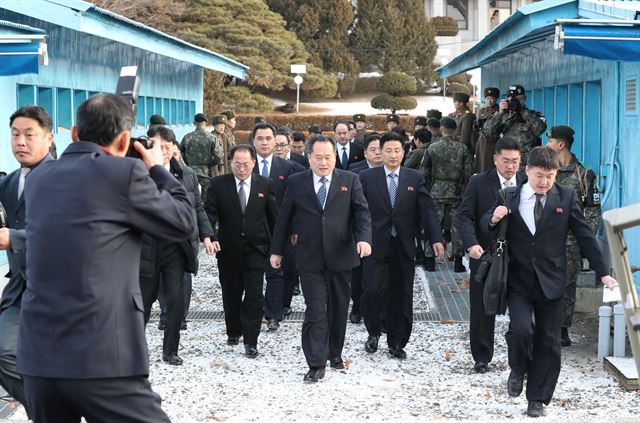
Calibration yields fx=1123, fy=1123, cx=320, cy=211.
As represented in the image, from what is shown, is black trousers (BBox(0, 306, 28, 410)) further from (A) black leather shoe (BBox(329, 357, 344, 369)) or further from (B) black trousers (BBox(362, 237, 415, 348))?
(B) black trousers (BBox(362, 237, 415, 348))

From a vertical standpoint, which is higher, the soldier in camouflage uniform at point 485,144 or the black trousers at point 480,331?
the soldier in camouflage uniform at point 485,144

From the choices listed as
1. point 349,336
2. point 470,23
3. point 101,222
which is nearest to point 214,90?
point 470,23

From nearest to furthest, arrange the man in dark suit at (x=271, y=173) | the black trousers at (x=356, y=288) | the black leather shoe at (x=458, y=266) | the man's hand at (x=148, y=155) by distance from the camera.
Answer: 1. the man's hand at (x=148, y=155)
2. the man in dark suit at (x=271, y=173)
3. the black trousers at (x=356, y=288)
4. the black leather shoe at (x=458, y=266)

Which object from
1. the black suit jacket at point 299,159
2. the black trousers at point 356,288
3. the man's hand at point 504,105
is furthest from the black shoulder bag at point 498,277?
the black suit jacket at point 299,159

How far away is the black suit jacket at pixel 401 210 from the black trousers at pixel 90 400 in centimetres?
573

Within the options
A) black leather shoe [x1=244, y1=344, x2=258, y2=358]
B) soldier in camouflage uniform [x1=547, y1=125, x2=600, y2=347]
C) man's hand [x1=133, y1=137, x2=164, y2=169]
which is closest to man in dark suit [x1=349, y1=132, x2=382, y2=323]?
black leather shoe [x1=244, y1=344, x2=258, y2=358]

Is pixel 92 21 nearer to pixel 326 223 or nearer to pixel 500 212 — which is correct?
pixel 326 223

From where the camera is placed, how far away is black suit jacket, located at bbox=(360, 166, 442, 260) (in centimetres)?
1020

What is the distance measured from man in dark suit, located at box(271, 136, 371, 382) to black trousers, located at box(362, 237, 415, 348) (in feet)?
2.31

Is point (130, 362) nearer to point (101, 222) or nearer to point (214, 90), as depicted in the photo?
point (101, 222)

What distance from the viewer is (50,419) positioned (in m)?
4.59

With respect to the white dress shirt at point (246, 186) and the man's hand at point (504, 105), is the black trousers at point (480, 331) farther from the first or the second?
the man's hand at point (504, 105)

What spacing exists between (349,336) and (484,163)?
494cm

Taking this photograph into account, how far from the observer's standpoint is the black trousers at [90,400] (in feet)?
14.8
